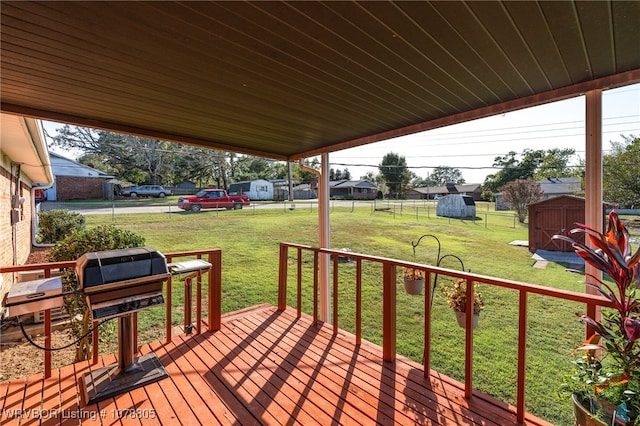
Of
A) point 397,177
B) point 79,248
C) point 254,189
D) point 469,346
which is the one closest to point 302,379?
point 469,346

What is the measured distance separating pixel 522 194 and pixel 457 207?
502 centimetres

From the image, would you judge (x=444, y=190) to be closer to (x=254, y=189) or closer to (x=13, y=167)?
(x=254, y=189)

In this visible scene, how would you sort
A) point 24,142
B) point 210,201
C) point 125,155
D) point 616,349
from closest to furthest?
point 616,349
point 24,142
point 210,201
point 125,155

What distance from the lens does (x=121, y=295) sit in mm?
1876

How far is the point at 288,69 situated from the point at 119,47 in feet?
2.81

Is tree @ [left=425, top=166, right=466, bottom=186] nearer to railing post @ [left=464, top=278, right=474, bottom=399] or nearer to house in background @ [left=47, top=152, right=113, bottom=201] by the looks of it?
house in background @ [left=47, top=152, right=113, bottom=201]

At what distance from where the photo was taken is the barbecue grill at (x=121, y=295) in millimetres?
1782

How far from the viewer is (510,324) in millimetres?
4582

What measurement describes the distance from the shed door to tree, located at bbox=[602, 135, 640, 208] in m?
2.03

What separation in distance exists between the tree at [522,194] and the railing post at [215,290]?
874 centimetres

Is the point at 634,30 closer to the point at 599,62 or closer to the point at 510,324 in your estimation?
the point at 599,62

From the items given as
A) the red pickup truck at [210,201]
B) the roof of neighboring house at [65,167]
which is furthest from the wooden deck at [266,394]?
the red pickup truck at [210,201]

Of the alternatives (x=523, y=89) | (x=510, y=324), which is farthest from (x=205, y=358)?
(x=510, y=324)

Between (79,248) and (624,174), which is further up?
(624,174)
